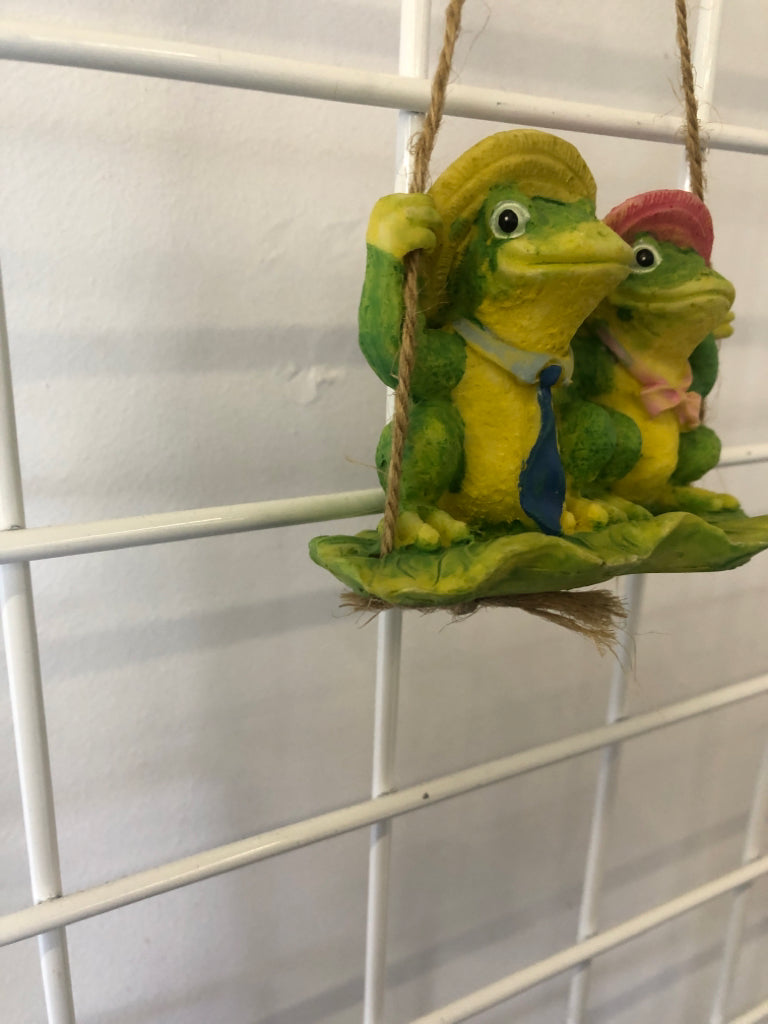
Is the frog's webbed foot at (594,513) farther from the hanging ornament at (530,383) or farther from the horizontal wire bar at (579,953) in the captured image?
the horizontal wire bar at (579,953)

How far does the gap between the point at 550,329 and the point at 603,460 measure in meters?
0.07

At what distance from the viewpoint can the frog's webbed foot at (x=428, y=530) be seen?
0.32m

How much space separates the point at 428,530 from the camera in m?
0.33

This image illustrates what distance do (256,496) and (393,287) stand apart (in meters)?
0.23

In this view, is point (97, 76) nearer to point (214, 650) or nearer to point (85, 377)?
point (85, 377)

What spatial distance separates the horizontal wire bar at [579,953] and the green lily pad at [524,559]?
384 mm

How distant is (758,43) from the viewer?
0.59m

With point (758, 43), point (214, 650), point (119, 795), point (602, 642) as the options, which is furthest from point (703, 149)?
point (119, 795)

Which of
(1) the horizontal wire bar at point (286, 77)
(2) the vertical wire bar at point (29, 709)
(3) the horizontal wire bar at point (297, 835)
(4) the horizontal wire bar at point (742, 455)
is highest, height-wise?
(1) the horizontal wire bar at point (286, 77)

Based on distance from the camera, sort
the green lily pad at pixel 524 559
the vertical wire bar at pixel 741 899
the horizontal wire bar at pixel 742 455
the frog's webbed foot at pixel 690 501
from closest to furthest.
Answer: the green lily pad at pixel 524 559, the frog's webbed foot at pixel 690 501, the horizontal wire bar at pixel 742 455, the vertical wire bar at pixel 741 899

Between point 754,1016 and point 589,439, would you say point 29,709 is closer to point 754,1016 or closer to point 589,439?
point 589,439

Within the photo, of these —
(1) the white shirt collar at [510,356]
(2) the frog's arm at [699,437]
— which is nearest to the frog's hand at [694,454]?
(2) the frog's arm at [699,437]

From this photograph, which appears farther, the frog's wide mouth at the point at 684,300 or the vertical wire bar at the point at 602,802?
the vertical wire bar at the point at 602,802

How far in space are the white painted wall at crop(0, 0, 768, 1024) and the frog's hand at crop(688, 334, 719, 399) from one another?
0.20m
